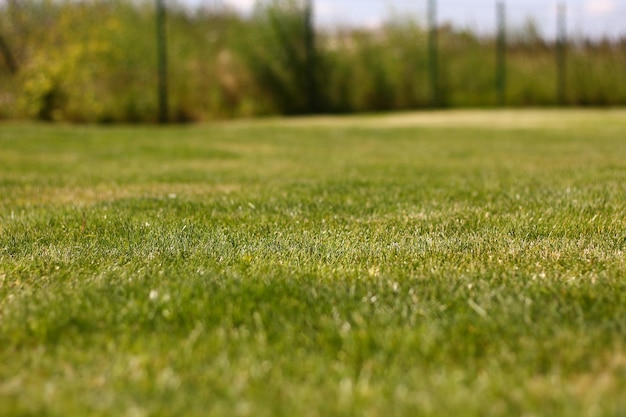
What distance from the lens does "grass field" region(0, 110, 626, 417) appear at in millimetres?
1966

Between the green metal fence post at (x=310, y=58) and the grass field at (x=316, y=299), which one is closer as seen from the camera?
the grass field at (x=316, y=299)

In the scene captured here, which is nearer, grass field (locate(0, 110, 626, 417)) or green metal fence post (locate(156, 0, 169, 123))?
grass field (locate(0, 110, 626, 417))

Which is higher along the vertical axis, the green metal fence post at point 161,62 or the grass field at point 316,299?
the green metal fence post at point 161,62

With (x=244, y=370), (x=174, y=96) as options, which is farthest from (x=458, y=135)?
(x=244, y=370)

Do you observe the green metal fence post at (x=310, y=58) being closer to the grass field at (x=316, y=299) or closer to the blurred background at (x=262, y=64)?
the blurred background at (x=262, y=64)

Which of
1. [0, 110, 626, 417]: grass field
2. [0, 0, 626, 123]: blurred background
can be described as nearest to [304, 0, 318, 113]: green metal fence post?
[0, 0, 626, 123]: blurred background

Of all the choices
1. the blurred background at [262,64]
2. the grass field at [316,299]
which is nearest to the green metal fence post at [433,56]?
the blurred background at [262,64]

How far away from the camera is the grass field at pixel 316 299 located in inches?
77.4

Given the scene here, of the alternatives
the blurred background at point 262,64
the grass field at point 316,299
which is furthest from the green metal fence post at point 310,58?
the grass field at point 316,299

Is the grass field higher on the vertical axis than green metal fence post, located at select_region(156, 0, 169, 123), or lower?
lower

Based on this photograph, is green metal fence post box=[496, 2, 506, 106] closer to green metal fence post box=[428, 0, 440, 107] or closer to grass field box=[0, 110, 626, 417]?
green metal fence post box=[428, 0, 440, 107]

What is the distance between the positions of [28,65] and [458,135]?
1025 cm

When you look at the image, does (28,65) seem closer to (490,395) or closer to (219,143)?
(219,143)

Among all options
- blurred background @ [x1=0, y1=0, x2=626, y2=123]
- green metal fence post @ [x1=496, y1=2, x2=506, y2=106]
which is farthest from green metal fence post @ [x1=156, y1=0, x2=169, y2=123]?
green metal fence post @ [x1=496, y1=2, x2=506, y2=106]
